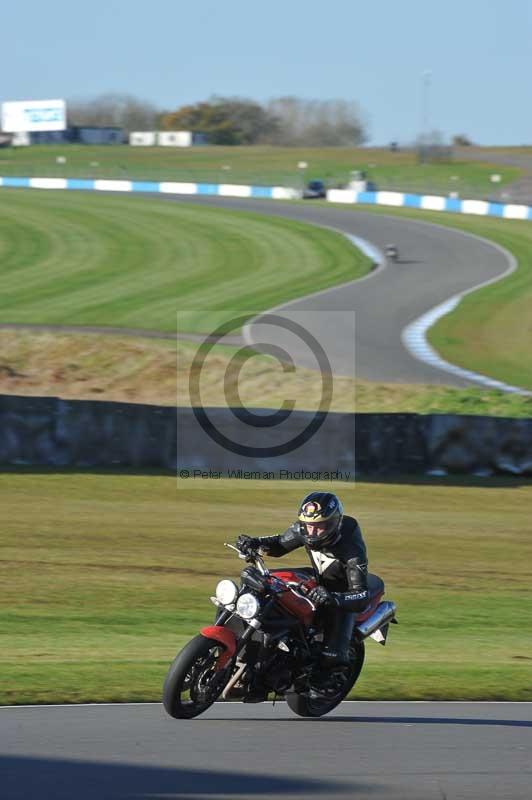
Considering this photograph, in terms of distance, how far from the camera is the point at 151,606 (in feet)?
39.1

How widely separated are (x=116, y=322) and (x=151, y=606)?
25.1 metres

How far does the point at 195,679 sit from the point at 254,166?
10567 centimetres

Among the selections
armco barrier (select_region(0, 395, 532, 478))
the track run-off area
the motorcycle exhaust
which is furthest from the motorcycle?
the track run-off area

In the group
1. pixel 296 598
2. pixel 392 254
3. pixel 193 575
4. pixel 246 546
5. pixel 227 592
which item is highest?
pixel 392 254

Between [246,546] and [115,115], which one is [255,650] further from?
[115,115]

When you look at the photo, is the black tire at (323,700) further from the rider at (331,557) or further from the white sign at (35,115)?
the white sign at (35,115)

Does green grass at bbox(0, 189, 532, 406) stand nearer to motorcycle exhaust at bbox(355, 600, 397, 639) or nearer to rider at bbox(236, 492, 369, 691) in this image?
motorcycle exhaust at bbox(355, 600, 397, 639)

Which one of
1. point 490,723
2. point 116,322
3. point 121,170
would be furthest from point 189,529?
point 121,170

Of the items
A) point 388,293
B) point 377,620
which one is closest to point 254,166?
point 388,293

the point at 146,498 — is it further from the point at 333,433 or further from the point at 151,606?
the point at 151,606

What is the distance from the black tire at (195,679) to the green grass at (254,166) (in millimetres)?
67028

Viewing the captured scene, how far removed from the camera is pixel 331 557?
8.05 meters

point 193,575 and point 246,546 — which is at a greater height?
point 246,546

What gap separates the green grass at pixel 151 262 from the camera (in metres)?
38.8
